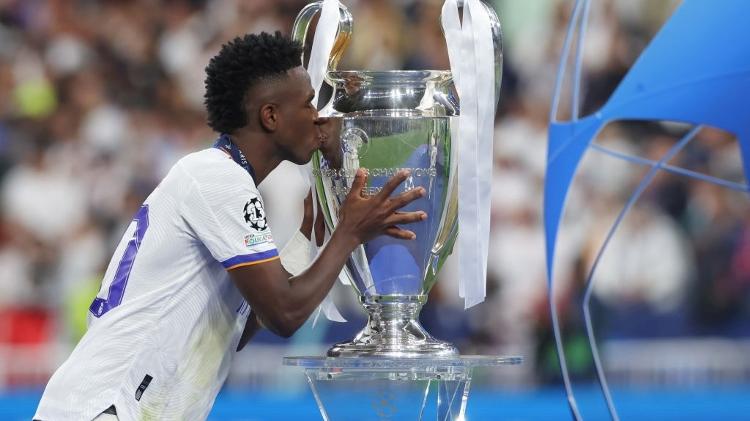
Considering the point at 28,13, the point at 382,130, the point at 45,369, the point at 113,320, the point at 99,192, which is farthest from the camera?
the point at 28,13

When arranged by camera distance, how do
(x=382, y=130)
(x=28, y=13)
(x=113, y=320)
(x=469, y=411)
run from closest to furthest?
(x=113, y=320) → (x=382, y=130) → (x=469, y=411) → (x=28, y=13)

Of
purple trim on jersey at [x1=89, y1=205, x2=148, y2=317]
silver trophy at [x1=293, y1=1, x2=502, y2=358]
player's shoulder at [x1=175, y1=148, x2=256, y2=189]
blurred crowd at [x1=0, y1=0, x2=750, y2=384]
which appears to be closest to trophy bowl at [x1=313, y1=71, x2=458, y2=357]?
silver trophy at [x1=293, y1=1, x2=502, y2=358]

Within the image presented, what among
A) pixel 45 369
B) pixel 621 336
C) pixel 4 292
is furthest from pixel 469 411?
pixel 4 292

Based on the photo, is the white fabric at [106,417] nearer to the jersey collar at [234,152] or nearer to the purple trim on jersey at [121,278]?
the purple trim on jersey at [121,278]

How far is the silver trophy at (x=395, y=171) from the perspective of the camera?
2.49 m

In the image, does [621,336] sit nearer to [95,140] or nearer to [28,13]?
[95,140]

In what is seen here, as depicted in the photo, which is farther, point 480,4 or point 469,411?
point 469,411

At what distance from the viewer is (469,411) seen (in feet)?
15.8

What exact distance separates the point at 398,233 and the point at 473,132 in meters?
0.24

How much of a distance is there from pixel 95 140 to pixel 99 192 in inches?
13.5

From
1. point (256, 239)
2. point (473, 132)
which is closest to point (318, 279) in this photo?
point (256, 239)

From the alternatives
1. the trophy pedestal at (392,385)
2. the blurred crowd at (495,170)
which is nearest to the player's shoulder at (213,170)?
the trophy pedestal at (392,385)

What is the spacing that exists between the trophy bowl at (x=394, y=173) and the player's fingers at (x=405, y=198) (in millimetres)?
138

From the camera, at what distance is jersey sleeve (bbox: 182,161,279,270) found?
89.9 inches
